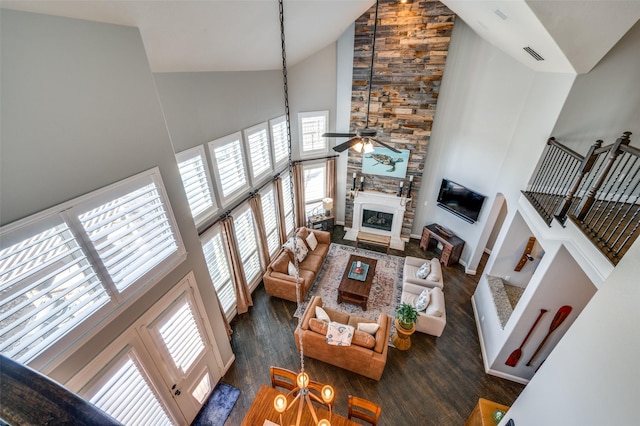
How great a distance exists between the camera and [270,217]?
662 centimetres

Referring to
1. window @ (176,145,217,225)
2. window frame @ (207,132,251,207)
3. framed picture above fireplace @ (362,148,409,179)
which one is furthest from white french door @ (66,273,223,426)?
framed picture above fireplace @ (362,148,409,179)

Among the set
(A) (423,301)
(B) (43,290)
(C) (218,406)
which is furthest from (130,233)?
(A) (423,301)

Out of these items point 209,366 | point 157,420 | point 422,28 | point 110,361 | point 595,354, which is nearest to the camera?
point 595,354

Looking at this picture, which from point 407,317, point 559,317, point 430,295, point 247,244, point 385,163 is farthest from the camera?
point 385,163

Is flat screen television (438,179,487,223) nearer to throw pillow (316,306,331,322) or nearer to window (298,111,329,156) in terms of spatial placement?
window (298,111,329,156)

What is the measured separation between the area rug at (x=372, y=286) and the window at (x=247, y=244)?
4.45ft

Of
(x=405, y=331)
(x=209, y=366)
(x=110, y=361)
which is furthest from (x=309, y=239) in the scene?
(x=110, y=361)

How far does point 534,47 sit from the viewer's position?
3.87m

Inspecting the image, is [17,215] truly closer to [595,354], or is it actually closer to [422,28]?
[595,354]

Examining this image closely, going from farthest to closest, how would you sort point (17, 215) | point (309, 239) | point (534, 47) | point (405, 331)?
point (309, 239), point (405, 331), point (534, 47), point (17, 215)

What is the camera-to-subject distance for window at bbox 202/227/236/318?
4.65 metres

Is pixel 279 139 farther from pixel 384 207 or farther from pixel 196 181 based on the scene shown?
pixel 384 207

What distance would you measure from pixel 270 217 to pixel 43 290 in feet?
15.4

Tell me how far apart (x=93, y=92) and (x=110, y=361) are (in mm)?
→ 2446
